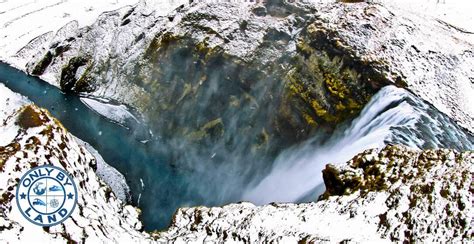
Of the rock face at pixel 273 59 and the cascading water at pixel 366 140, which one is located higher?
the rock face at pixel 273 59

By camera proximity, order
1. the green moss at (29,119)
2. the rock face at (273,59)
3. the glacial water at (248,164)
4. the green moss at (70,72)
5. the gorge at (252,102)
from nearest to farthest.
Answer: the green moss at (29,119), the gorge at (252,102), the glacial water at (248,164), the rock face at (273,59), the green moss at (70,72)

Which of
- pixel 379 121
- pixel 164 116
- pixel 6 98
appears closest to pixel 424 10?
pixel 379 121

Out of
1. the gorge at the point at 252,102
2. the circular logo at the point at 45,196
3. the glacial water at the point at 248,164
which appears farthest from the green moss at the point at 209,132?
the circular logo at the point at 45,196

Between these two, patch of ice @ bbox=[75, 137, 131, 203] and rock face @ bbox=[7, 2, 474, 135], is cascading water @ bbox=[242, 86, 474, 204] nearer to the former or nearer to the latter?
rock face @ bbox=[7, 2, 474, 135]

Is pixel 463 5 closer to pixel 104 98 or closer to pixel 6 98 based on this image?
pixel 104 98

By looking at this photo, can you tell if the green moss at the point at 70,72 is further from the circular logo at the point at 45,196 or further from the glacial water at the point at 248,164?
the circular logo at the point at 45,196
